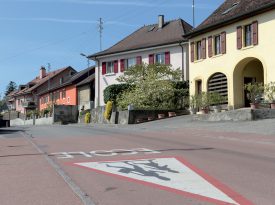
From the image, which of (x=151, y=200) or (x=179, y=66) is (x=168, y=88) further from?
(x=151, y=200)

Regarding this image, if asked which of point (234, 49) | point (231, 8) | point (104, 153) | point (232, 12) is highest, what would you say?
point (231, 8)

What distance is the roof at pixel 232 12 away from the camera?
3155cm

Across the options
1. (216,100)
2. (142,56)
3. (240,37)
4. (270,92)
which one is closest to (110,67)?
(142,56)

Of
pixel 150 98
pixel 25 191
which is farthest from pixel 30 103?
pixel 25 191

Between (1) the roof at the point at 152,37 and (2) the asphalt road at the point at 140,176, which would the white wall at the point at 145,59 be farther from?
(2) the asphalt road at the point at 140,176

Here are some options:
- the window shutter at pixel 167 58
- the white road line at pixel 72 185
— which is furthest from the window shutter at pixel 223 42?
the white road line at pixel 72 185

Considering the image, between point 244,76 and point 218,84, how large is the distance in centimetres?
241

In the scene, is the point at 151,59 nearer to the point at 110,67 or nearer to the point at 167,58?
the point at 167,58

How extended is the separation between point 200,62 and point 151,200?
3286 cm

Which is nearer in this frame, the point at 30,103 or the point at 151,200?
the point at 151,200

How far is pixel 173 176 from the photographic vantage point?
9.38m

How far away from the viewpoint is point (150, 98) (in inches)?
1681

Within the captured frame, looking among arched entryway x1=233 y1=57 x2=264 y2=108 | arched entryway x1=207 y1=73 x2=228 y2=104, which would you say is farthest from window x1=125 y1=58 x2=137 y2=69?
arched entryway x1=233 y1=57 x2=264 y2=108

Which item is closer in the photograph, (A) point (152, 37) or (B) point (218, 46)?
(B) point (218, 46)
